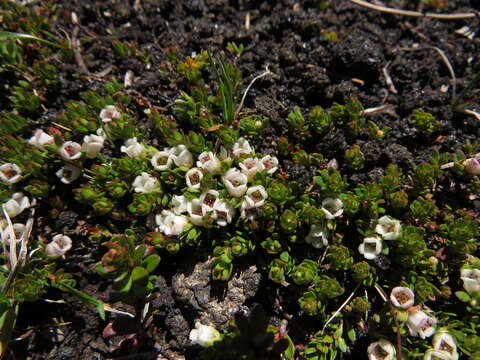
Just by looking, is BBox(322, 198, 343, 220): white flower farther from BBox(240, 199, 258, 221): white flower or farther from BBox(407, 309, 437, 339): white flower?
BBox(407, 309, 437, 339): white flower

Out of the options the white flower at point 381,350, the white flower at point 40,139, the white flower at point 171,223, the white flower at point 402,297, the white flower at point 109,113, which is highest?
the white flower at point 109,113

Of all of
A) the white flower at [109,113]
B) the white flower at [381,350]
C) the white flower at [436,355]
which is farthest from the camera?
the white flower at [109,113]

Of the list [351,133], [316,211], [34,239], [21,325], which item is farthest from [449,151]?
[21,325]

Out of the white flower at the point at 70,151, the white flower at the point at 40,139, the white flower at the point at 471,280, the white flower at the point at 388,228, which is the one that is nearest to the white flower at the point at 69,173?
the white flower at the point at 70,151

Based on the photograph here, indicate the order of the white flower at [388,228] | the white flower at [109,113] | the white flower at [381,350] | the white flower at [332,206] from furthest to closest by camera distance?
the white flower at [109,113] < the white flower at [332,206] < the white flower at [388,228] < the white flower at [381,350]

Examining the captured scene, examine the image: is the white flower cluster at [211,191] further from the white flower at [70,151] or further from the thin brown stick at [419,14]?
the thin brown stick at [419,14]

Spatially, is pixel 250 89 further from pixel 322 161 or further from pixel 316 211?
pixel 316 211

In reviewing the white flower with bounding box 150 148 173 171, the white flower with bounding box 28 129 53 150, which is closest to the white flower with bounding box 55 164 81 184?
the white flower with bounding box 28 129 53 150

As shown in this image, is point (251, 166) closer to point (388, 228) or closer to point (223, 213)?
point (223, 213)
